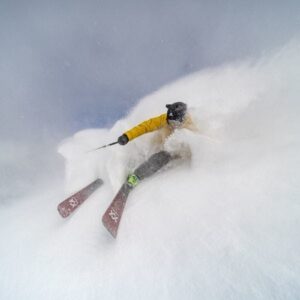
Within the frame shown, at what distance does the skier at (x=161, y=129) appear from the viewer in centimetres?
412

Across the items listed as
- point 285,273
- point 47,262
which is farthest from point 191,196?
point 47,262

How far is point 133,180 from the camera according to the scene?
408cm

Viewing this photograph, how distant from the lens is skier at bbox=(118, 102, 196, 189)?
412 centimetres

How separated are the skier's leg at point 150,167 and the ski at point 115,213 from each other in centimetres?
23

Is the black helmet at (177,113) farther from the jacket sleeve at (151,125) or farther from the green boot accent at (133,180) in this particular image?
the green boot accent at (133,180)

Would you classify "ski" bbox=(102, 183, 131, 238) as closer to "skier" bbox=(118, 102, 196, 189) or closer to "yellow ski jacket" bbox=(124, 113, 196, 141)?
"skier" bbox=(118, 102, 196, 189)

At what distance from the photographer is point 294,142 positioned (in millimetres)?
3252

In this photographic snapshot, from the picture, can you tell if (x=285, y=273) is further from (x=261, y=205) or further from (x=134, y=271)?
(x=134, y=271)

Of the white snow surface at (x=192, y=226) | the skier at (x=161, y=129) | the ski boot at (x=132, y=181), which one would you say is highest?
the skier at (x=161, y=129)

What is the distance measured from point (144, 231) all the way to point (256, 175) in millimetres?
1505

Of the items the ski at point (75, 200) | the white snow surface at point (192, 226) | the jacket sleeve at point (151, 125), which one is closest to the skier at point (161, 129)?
the jacket sleeve at point (151, 125)

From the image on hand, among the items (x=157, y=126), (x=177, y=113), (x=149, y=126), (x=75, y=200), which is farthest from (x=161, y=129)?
(x=75, y=200)

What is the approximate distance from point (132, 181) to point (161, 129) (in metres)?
1.17

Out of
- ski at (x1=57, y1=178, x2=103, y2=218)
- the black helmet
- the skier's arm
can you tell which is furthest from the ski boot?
the black helmet
